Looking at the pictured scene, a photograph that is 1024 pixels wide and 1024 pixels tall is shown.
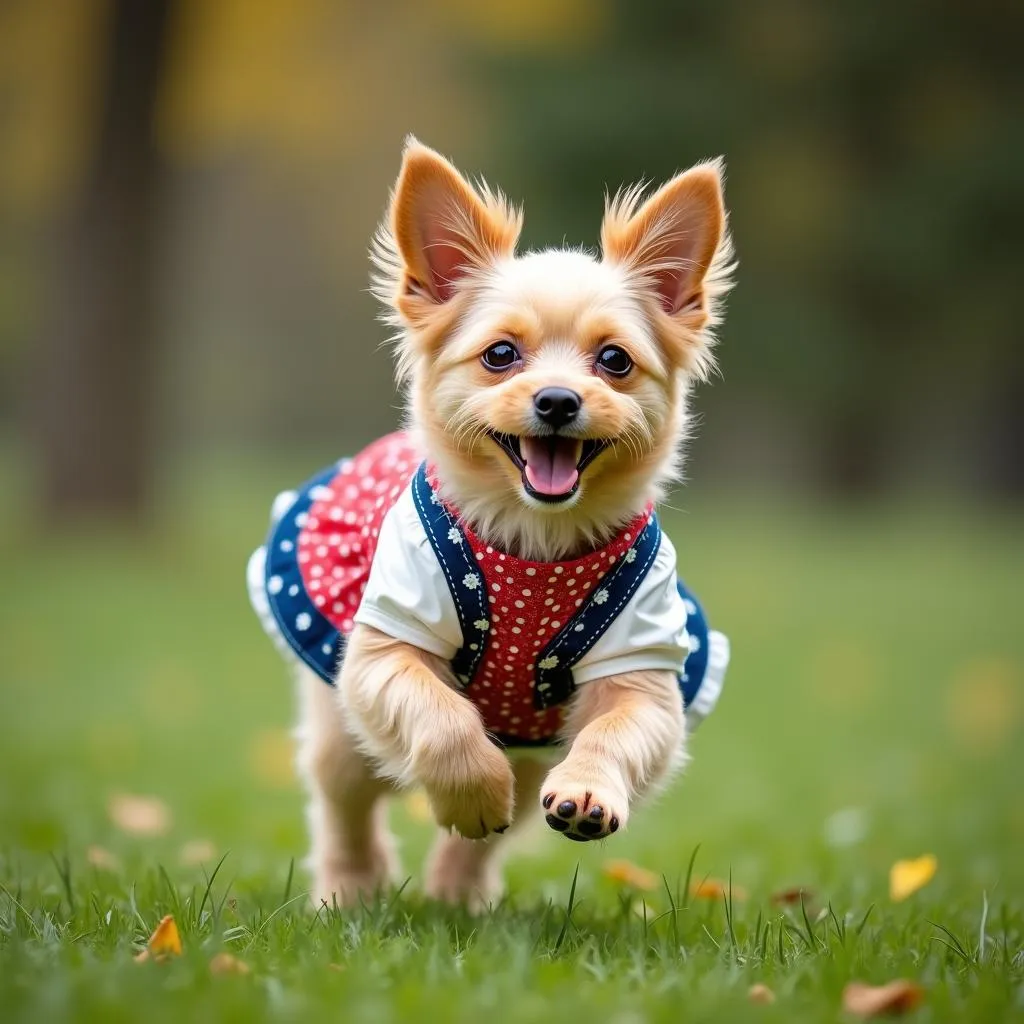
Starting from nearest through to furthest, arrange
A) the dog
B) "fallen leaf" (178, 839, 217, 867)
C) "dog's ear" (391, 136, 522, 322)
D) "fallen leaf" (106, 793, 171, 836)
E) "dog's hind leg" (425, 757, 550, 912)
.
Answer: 1. the dog
2. "dog's ear" (391, 136, 522, 322)
3. "dog's hind leg" (425, 757, 550, 912)
4. "fallen leaf" (178, 839, 217, 867)
5. "fallen leaf" (106, 793, 171, 836)

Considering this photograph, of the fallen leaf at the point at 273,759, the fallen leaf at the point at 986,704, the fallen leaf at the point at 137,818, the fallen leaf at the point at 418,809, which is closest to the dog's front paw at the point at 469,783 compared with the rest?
the fallen leaf at the point at 137,818

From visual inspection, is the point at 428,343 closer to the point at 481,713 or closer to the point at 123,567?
the point at 481,713

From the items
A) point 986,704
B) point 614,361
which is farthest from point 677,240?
point 986,704

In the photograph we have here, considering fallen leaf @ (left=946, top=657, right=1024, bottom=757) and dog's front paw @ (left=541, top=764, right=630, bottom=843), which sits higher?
dog's front paw @ (left=541, top=764, right=630, bottom=843)

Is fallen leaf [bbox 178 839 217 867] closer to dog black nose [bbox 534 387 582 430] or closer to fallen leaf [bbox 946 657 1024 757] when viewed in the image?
dog black nose [bbox 534 387 582 430]

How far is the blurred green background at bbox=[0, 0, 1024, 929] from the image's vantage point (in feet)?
19.9

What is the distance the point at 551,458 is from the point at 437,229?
0.77 metres

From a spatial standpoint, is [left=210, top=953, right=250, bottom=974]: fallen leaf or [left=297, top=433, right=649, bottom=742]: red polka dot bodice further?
[left=297, top=433, right=649, bottom=742]: red polka dot bodice

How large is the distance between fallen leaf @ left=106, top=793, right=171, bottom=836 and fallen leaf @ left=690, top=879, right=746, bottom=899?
191 centimetres

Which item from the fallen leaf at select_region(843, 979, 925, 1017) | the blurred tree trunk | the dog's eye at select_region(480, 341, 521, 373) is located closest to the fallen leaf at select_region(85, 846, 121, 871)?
the dog's eye at select_region(480, 341, 521, 373)

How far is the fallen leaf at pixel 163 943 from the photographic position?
2781mm

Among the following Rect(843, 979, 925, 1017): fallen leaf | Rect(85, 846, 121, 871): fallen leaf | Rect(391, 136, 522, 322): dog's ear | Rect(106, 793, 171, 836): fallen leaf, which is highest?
Rect(391, 136, 522, 322): dog's ear

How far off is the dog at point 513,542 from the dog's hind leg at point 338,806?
0.03 feet

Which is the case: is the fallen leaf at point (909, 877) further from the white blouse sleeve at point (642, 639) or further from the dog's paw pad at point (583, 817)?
the dog's paw pad at point (583, 817)
